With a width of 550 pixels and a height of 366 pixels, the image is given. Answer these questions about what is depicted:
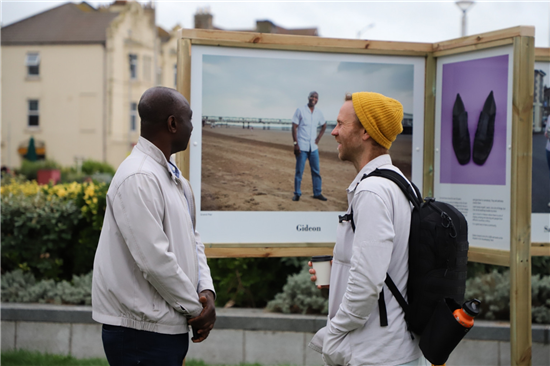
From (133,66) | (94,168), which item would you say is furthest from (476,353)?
(133,66)

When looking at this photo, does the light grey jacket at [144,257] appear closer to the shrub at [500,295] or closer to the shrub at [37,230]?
the shrub at [500,295]

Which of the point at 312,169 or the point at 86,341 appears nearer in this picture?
the point at 312,169

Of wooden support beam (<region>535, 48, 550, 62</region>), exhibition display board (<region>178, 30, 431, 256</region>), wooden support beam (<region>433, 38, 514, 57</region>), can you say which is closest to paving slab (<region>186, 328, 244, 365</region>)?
exhibition display board (<region>178, 30, 431, 256</region>)

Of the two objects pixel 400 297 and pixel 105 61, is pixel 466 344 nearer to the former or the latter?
pixel 400 297

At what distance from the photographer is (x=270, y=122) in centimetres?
427

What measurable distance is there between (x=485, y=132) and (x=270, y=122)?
153cm

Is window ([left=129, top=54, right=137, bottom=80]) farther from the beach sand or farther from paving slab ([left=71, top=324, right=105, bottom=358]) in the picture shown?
the beach sand

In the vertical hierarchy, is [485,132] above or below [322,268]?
above

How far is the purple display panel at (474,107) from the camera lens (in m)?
4.09

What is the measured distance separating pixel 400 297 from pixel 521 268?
1.88 m

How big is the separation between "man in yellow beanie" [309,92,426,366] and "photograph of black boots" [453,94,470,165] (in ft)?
6.25

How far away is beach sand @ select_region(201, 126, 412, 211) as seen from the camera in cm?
417

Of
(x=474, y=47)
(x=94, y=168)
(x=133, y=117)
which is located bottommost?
(x=94, y=168)

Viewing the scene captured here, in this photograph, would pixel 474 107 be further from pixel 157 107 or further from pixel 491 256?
pixel 157 107
